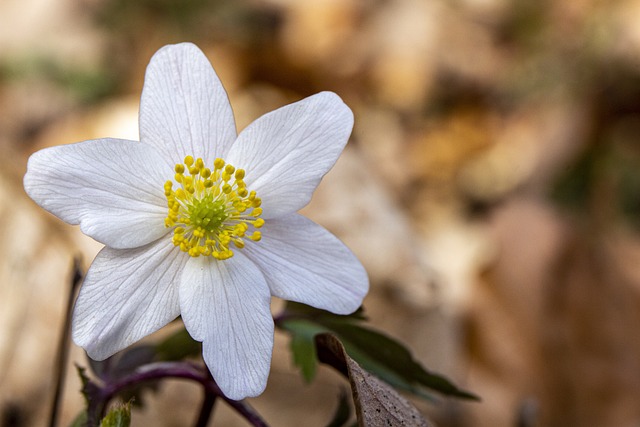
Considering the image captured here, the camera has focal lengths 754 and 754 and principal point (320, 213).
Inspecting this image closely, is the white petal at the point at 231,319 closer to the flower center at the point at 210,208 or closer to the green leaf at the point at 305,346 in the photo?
the flower center at the point at 210,208

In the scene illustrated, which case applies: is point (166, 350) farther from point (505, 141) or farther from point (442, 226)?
point (505, 141)

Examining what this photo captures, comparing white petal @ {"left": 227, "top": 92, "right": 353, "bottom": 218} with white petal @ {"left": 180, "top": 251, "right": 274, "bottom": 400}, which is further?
white petal @ {"left": 227, "top": 92, "right": 353, "bottom": 218}

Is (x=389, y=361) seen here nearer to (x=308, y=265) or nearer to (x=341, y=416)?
(x=341, y=416)

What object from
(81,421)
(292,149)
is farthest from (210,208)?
(81,421)

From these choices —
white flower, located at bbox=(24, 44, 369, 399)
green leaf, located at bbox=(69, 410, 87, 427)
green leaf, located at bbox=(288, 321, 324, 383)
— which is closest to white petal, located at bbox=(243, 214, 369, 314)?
white flower, located at bbox=(24, 44, 369, 399)

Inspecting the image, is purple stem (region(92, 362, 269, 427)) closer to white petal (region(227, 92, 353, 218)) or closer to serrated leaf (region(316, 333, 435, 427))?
serrated leaf (region(316, 333, 435, 427))

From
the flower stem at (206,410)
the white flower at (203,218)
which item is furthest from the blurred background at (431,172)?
the white flower at (203,218)
